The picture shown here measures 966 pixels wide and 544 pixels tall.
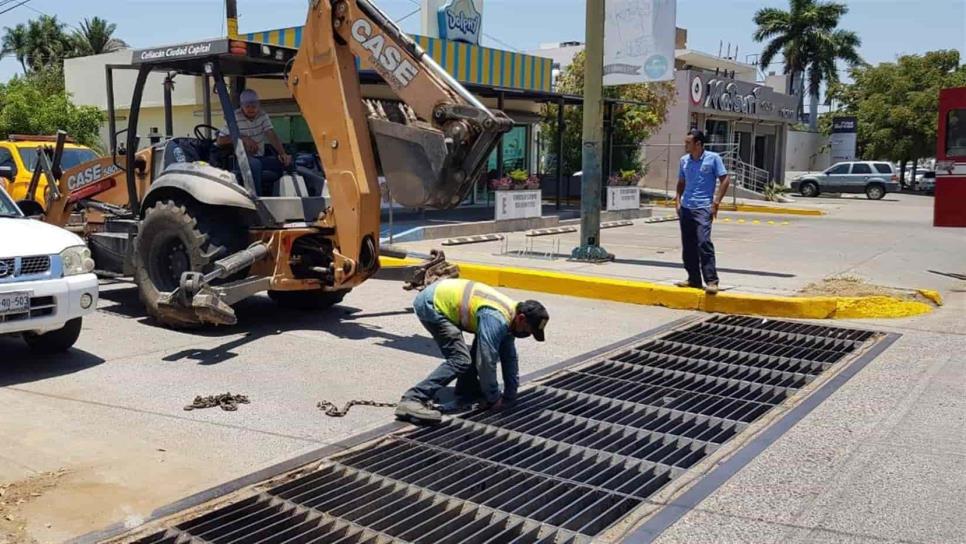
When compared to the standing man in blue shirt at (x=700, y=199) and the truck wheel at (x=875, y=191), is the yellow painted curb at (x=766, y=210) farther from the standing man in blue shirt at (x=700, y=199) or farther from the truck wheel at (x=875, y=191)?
the standing man in blue shirt at (x=700, y=199)

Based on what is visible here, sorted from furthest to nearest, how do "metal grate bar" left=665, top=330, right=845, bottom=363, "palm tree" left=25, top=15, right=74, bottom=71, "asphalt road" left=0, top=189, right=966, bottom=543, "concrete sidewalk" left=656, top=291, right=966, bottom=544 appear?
"palm tree" left=25, top=15, right=74, bottom=71 < "metal grate bar" left=665, top=330, right=845, bottom=363 < "asphalt road" left=0, top=189, right=966, bottom=543 < "concrete sidewalk" left=656, top=291, right=966, bottom=544

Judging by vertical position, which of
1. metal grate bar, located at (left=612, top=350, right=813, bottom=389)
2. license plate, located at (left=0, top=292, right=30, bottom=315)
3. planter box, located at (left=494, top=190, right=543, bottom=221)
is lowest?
metal grate bar, located at (left=612, top=350, right=813, bottom=389)

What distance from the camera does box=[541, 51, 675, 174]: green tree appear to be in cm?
2858

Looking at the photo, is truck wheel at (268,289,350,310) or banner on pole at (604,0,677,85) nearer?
truck wheel at (268,289,350,310)

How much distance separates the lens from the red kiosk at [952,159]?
11.9 metres

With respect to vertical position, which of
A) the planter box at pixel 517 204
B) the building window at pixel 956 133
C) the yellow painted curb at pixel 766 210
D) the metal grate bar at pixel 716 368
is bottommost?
the metal grate bar at pixel 716 368

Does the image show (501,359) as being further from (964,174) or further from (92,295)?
(964,174)

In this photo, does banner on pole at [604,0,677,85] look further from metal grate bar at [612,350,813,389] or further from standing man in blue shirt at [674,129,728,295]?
metal grate bar at [612,350,813,389]

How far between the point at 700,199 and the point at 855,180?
112 feet

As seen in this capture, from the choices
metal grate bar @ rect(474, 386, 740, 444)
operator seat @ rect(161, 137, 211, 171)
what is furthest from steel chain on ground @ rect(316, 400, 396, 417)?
operator seat @ rect(161, 137, 211, 171)

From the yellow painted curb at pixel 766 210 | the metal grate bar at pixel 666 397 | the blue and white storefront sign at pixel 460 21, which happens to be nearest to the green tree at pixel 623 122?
the yellow painted curb at pixel 766 210

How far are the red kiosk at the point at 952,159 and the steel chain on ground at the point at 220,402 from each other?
404 inches

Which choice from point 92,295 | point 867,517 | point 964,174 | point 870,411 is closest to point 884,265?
point 964,174

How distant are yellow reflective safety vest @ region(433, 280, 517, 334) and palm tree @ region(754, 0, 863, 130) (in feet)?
180
